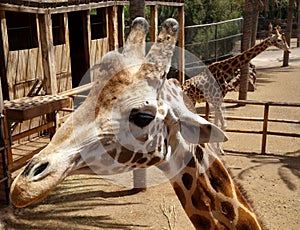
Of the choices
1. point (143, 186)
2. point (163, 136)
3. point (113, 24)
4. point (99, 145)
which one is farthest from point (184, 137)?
point (113, 24)

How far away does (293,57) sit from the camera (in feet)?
73.4

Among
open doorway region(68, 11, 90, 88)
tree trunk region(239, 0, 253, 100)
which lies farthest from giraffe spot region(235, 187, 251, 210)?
open doorway region(68, 11, 90, 88)

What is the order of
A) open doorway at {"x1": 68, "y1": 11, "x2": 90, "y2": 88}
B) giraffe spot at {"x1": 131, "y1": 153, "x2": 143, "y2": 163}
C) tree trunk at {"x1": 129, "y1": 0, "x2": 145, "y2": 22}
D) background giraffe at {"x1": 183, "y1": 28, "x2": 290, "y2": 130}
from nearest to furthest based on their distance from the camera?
giraffe spot at {"x1": 131, "y1": 153, "x2": 143, "y2": 163}, tree trunk at {"x1": 129, "y1": 0, "x2": 145, "y2": 22}, background giraffe at {"x1": 183, "y1": 28, "x2": 290, "y2": 130}, open doorway at {"x1": 68, "y1": 11, "x2": 90, "y2": 88}

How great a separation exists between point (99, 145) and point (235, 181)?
1.06m

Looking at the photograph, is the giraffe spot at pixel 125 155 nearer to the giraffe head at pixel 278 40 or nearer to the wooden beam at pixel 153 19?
the wooden beam at pixel 153 19

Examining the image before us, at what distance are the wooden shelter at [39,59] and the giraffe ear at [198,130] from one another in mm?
3568

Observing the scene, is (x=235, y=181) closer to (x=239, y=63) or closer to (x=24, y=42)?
(x=239, y=63)

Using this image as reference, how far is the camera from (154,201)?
225 inches

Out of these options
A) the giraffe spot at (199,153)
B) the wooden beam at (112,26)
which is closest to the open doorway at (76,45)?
the wooden beam at (112,26)

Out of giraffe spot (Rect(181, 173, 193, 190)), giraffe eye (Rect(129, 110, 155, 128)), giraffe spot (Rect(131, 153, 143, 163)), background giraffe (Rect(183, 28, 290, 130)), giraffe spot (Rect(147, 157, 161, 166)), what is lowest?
background giraffe (Rect(183, 28, 290, 130))

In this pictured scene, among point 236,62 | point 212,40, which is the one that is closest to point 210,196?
point 236,62

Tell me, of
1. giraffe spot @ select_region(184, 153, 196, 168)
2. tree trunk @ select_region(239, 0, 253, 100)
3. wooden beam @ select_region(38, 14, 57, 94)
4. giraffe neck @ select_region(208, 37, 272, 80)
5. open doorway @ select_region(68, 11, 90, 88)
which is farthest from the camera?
open doorway @ select_region(68, 11, 90, 88)

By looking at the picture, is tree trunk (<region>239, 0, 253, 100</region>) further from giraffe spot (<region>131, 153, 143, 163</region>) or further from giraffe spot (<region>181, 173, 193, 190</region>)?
giraffe spot (<region>131, 153, 143, 163</region>)

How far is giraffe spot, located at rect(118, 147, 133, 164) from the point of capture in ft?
5.75
